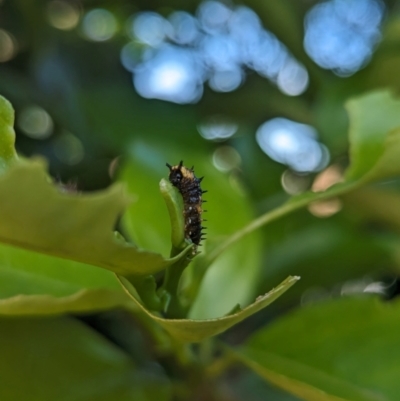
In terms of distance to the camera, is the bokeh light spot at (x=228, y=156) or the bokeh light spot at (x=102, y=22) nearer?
the bokeh light spot at (x=228, y=156)

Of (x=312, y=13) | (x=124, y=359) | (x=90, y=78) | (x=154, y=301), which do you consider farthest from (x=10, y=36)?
(x=154, y=301)

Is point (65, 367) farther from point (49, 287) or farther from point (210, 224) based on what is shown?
point (210, 224)

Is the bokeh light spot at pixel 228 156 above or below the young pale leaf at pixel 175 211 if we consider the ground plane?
below

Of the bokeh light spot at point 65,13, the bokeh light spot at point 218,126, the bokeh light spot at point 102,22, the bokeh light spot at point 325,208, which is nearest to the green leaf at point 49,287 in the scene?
the bokeh light spot at point 325,208

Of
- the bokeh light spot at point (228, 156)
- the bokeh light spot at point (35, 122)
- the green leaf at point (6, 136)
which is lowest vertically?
the bokeh light spot at point (35, 122)

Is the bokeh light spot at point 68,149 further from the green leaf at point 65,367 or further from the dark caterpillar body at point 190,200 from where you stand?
the dark caterpillar body at point 190,200

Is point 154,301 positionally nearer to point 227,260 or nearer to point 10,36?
point 227,260

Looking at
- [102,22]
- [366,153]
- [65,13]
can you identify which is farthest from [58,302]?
[102,22]
